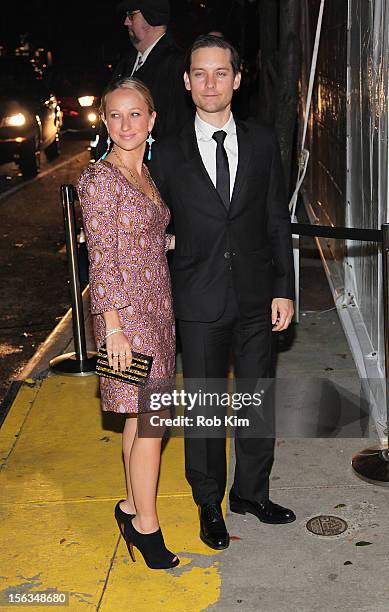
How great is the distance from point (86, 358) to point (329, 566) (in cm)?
342

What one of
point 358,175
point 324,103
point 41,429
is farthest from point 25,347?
point 324,103

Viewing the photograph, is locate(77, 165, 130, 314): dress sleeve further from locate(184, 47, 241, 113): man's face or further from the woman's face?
locate(184, 47, 241, 113): man's face

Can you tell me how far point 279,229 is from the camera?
464 centimetres

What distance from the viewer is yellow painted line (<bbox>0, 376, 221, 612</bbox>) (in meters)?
4.32

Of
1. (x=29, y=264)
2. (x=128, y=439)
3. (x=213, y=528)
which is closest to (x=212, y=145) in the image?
(x=128, y=439)

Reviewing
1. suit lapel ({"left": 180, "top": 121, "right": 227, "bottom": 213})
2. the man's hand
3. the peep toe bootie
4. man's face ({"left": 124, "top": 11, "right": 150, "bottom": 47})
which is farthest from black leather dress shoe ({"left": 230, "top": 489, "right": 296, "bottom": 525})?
man's face ({"left": 124, "top": 11, "right": 150, "bottom": 47})

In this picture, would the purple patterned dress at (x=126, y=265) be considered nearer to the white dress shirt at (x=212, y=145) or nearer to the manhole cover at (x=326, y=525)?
the white dress shirt at (x=212, y=145)

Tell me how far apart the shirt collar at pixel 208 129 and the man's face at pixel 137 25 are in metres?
1.98

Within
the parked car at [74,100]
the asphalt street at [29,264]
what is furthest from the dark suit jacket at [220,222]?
the parked car at [74,100]

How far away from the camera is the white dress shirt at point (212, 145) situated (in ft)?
14.7

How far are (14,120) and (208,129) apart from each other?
43.0 ft

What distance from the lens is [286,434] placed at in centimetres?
602

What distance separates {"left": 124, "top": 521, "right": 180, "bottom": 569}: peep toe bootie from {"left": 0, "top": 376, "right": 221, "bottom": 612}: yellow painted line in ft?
0.12

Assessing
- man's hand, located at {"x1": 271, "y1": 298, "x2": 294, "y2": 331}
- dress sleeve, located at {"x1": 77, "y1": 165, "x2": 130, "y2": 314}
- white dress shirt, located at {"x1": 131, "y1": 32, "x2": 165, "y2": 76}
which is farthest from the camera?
white dress shirt, located at {"x1": 131, "y1": 32, "x2": 165, "y2": 76}
